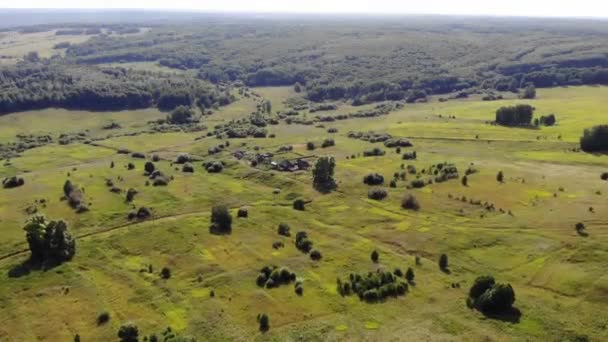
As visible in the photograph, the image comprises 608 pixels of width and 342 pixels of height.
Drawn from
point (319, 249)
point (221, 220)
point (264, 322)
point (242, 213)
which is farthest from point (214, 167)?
point (264, 322)

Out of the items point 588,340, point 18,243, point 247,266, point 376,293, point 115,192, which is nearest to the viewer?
point 588,340

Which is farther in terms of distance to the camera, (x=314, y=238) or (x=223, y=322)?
(x=314, y=238)

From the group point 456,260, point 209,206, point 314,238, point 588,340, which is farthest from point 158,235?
point 588,340

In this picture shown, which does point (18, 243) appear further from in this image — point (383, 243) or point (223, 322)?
point (383, 243)

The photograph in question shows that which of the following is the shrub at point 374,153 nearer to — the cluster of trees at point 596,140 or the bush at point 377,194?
the bush at point 377,194

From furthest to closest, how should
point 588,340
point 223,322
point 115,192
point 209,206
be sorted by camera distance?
point 115,192 < point 209,206 < point 223,322 < point 588,340

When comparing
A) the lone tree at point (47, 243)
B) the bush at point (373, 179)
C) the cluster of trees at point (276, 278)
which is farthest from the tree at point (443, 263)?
the lone tree at point (47, 243)

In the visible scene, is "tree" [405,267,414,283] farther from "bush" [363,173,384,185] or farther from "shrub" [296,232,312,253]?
"bush" [363,173,384,185]

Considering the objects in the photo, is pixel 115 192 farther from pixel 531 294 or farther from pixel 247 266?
pixel 531 294
